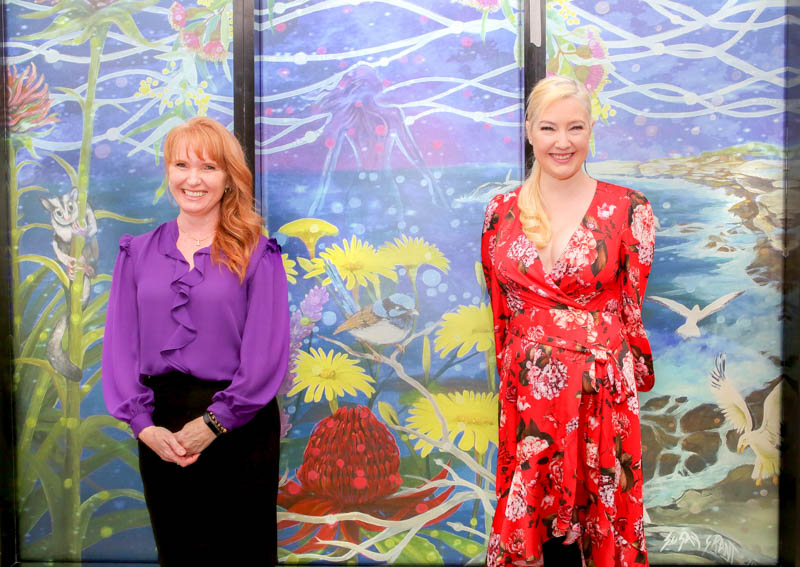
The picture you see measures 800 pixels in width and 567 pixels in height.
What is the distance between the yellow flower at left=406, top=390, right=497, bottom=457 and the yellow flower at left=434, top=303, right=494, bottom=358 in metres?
0.17

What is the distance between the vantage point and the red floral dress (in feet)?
5.65

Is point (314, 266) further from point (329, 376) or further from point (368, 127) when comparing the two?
point (368, 127)

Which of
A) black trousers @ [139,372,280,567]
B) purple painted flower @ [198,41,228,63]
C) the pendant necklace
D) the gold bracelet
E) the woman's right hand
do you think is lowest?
black trousers @ [139,372,280,567]

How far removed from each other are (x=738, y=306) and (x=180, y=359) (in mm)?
1988

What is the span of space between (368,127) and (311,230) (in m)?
0.45

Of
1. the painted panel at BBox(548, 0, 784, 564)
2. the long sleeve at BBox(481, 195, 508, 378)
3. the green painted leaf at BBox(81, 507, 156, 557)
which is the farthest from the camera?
the green painted leaf at BBox(81, 507, 156, 557)

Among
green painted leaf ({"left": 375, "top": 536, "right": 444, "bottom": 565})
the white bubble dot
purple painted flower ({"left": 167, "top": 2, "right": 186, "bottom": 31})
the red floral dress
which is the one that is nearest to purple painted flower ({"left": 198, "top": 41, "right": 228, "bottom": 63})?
purple painted flower ({"left": 167, "top": 2, "right": 186, "bottom": 31})

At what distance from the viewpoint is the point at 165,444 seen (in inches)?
64.5

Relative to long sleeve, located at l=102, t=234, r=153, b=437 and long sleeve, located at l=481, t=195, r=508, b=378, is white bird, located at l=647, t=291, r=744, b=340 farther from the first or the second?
long sleeve, located at l=102, t=234, r=153, b=437

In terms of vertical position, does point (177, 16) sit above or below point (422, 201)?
above

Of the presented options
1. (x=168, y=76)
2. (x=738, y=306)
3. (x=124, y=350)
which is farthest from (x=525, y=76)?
(x=124, y=350)

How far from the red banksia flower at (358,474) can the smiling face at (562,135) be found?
115 centimetres

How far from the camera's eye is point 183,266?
5.59 feet

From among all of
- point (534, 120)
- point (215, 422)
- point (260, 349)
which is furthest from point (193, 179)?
point (534, 120)
